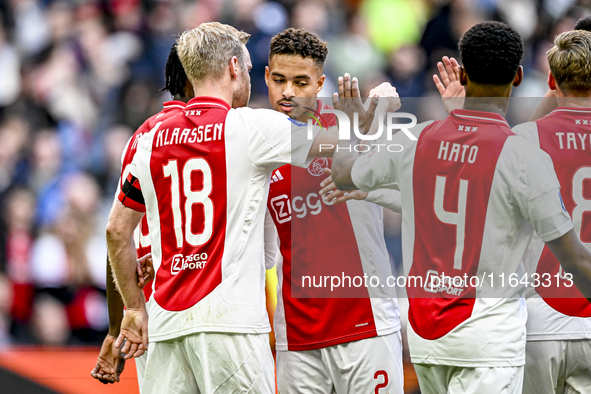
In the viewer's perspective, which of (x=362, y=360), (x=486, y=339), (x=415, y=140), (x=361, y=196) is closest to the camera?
(x=486, y=339)

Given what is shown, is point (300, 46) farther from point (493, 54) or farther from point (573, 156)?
point (573, 156)

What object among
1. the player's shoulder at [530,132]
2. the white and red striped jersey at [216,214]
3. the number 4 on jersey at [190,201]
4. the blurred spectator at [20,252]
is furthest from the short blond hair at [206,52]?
the blurred spectator at [20,252]

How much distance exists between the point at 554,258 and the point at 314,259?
119cm

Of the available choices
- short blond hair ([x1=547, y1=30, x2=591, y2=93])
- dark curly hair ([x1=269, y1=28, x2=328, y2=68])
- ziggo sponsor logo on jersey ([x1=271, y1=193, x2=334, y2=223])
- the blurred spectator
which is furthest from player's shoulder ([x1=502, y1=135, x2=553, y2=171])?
the blurred spectator

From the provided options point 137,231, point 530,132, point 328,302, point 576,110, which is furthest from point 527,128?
point 137,231

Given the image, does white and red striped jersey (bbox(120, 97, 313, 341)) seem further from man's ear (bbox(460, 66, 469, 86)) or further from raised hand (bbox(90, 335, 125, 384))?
man's ear (bbox(460, 66, 469, 86))

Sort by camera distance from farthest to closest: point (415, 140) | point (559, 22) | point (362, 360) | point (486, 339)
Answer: point (559, 22)
point (362, 360)
point (415, 140)
point (486, 339)

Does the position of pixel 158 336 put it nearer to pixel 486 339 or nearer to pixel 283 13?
pixel 486 339

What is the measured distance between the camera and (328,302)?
11.8ft

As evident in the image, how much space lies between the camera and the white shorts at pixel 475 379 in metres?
2.74

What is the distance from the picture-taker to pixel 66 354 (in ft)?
18.9

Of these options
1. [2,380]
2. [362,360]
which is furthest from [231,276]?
[2,380]

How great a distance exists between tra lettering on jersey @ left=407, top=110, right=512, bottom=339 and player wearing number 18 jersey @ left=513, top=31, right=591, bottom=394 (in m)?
0.50

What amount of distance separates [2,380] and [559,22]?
6.25 meters
